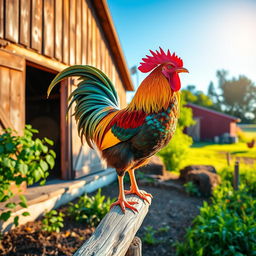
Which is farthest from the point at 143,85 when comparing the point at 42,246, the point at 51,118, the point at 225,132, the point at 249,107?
the point at 249,107

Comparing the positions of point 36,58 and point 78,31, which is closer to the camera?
point 36,58

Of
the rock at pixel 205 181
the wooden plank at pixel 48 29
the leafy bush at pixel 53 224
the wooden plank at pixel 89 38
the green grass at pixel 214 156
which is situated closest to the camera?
the leafy bush at pixel 53 224

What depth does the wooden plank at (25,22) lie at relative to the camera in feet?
12.1

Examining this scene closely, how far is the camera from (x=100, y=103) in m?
1.94

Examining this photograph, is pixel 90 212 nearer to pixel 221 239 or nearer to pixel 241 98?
pixel 221 239

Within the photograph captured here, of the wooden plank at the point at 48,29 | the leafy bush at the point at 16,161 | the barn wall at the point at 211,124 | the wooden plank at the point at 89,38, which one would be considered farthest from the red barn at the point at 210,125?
the leafy bush at the point at 16,161

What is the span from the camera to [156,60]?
60.2 inches

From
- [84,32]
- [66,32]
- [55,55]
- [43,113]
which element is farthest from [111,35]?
[43,113]

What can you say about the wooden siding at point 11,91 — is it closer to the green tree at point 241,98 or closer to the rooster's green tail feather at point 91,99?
the rooster's green tail feather at point 91,99

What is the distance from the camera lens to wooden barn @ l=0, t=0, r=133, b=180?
11.6 ft

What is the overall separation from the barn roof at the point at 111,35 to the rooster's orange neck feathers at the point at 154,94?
190 inches

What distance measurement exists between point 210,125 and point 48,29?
22.3 meters

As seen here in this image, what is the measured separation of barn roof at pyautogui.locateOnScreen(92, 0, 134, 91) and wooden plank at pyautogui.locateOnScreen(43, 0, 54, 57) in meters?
1.56

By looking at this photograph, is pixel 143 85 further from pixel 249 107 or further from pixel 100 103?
pixel 249 107
